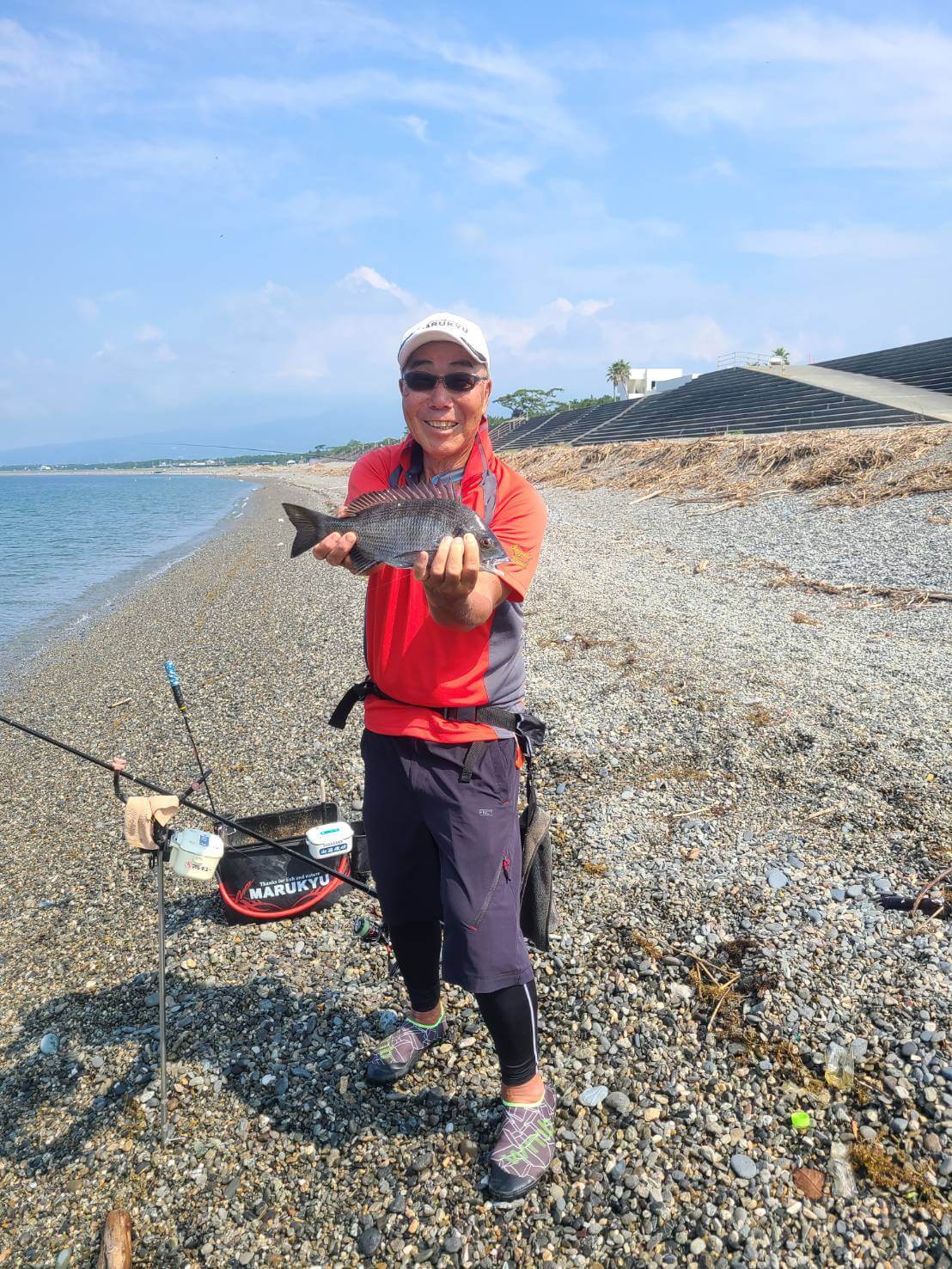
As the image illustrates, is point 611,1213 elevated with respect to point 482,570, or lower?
lower

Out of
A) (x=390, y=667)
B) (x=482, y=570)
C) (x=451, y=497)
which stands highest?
(x=451, y=497)

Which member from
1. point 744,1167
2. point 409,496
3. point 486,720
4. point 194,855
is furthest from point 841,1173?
point 409,496

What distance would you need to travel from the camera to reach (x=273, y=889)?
15.8ft

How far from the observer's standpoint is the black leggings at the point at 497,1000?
9.25 feet

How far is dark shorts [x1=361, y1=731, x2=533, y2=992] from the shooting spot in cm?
272

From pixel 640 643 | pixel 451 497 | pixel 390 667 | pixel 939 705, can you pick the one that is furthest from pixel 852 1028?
pixel 640 643

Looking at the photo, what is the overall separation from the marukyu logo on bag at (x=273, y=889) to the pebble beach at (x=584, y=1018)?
0.22 metres

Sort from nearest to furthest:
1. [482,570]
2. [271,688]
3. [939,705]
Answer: [482,570]
[939,705]
[271,688]

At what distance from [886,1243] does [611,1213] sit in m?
1.00

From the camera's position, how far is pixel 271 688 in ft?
32.4

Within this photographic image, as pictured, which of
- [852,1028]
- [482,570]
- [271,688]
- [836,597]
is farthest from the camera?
[836,597]

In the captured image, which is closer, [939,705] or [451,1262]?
[451,1262]

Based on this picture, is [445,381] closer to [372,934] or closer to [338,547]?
[338,547]

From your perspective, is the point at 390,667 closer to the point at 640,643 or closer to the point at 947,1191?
the point at 947,1191
